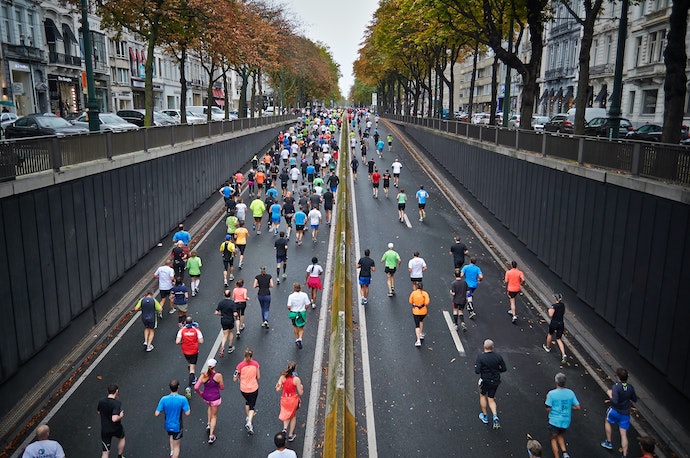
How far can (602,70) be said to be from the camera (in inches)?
1916

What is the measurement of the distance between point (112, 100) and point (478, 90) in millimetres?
67184

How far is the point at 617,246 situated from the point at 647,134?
1856 cm

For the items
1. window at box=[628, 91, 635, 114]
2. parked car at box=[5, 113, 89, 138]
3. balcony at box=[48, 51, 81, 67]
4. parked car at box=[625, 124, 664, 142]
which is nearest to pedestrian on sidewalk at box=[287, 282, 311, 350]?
parked car at box=[5, 113, 89, 138]

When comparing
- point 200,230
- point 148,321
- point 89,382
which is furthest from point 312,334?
point 200,230

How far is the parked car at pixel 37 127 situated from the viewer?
78.8 feet

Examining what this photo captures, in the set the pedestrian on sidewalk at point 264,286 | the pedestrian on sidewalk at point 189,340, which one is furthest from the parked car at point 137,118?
the pedestrian on sidewalk at point 189,340

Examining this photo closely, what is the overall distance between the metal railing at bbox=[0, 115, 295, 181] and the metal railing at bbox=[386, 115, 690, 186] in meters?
13.6

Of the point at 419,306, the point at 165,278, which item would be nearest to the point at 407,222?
the point at 419,306

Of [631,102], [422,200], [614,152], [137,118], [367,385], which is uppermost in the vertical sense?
[631,102]

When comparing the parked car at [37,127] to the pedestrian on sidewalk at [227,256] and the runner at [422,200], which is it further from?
the runner at [422,200]

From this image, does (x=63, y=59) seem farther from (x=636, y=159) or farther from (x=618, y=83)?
(x=636, y=159)

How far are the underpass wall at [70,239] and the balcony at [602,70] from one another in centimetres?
4064

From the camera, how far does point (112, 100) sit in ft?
195

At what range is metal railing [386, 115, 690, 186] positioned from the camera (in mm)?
11125
